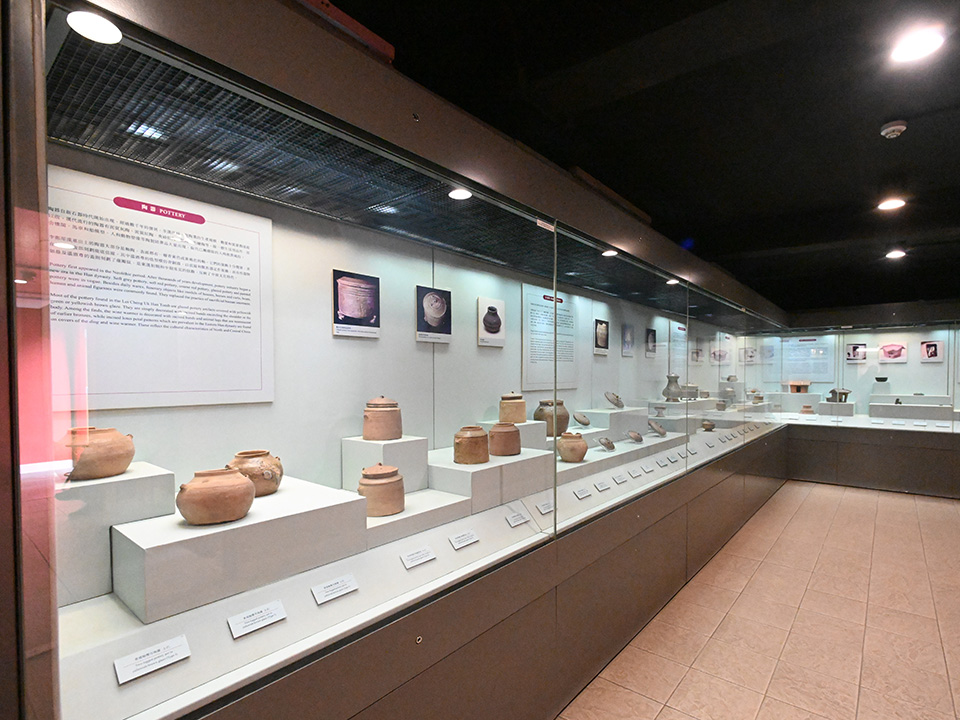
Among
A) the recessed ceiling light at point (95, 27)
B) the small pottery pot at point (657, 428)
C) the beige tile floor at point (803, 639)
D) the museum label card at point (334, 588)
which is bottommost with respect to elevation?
the beige tile floor at point (803, 639)

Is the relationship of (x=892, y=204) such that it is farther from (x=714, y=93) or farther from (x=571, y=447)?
(x=571, y=447)

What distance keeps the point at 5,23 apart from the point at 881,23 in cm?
246

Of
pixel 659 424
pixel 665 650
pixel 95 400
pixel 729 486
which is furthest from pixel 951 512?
pixel 95 400

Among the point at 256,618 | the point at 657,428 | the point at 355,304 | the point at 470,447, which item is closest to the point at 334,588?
the point at 256,618

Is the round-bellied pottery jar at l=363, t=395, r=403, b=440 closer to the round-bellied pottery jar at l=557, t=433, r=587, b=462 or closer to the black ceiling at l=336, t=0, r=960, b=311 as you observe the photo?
the round-bellied pottery jar at l=557, t=433, r=587, b=462

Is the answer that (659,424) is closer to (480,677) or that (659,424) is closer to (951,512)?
(480,677)

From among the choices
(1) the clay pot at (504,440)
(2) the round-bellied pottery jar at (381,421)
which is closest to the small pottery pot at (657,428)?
(1) the clay pot at (504,440)

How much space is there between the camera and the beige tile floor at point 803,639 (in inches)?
77.5

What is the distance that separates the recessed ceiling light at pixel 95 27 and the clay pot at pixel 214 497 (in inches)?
32.7

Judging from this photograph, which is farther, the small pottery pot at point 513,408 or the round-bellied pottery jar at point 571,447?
the round-bellied pottery jar at point 571,447

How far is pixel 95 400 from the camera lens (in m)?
1.01

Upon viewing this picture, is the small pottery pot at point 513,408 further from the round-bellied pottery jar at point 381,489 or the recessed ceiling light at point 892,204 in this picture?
the recessed ceiling light at point 892,204

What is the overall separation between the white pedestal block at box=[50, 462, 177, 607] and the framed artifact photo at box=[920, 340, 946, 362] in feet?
23.5

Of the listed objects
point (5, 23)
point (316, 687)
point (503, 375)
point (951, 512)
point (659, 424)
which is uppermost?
point (5, 23)
